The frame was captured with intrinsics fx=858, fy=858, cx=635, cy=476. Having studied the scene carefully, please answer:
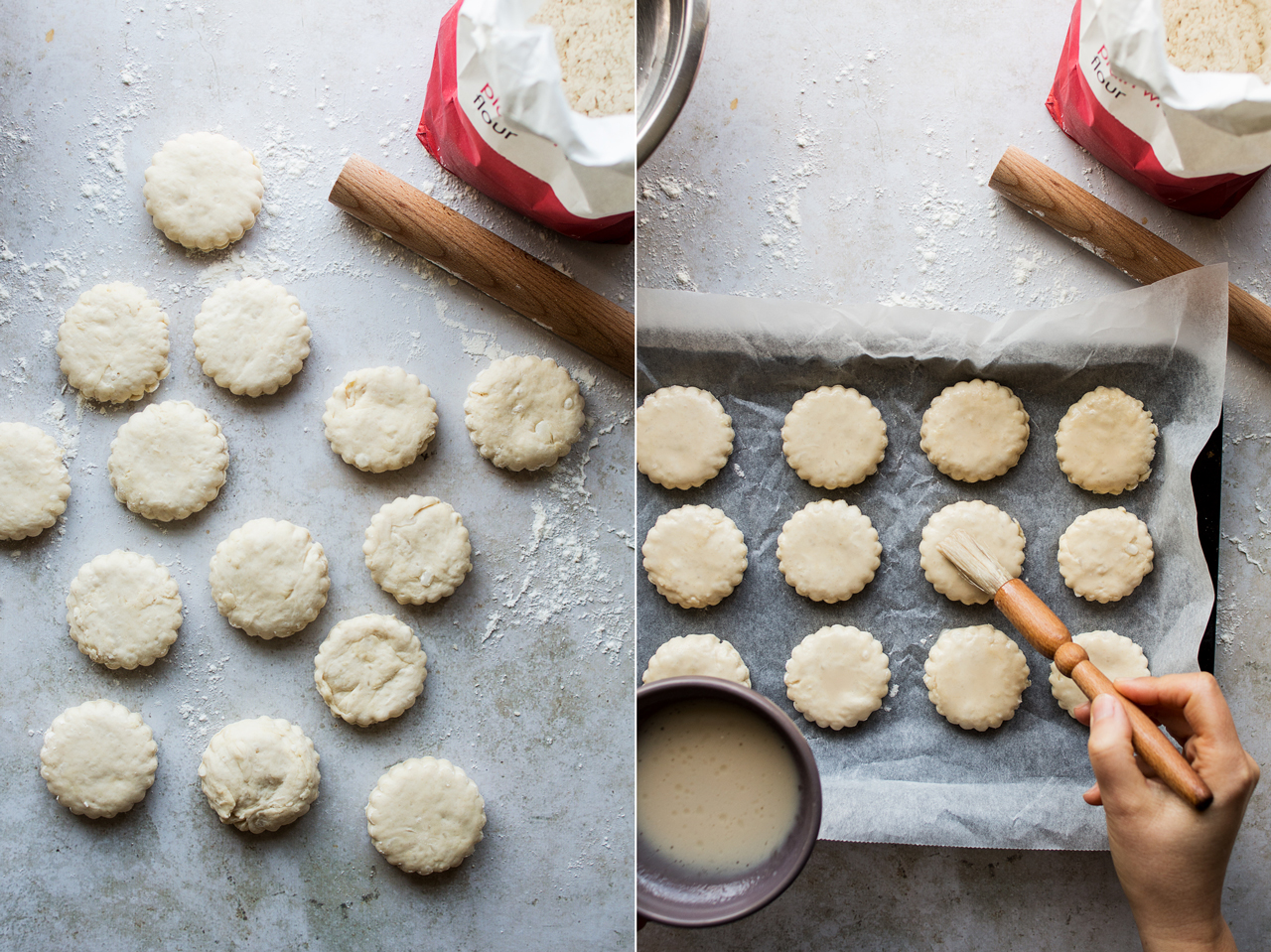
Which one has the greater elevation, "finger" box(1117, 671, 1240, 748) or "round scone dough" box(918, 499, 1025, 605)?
"finger" box(1117, 671, 1240, 748)

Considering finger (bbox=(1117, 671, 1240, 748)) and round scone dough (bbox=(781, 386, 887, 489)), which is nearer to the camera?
finger (bbox=(1117, 671, 1240, 748))

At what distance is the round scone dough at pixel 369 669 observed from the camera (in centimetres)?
111

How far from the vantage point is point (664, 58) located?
950mm

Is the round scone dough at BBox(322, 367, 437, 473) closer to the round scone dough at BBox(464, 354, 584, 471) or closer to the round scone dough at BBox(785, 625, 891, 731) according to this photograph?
the round scone dough at BBox(464, 354, 584, 471)

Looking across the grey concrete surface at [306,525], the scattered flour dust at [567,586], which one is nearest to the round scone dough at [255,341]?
the grey concrete surface at [306,525]

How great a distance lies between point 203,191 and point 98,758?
720 mm

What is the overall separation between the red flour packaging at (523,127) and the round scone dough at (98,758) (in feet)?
2.75

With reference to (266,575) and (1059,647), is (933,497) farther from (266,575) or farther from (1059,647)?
(266,575)

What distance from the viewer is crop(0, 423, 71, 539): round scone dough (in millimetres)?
1048

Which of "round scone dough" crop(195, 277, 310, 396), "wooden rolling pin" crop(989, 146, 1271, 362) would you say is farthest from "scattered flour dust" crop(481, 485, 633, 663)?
"wooden rolling pin" crop(989, 146, 1271, 362)

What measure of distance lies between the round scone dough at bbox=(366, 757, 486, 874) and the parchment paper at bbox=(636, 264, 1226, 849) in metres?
0.28

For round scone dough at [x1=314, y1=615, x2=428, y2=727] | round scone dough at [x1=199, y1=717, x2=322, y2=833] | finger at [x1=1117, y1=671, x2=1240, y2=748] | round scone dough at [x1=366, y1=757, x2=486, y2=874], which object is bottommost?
round scone dough at [x1=366, y1=757, x2=486, y2=874]

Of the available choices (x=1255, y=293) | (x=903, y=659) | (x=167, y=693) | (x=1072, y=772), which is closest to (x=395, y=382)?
(x=167, y=693)

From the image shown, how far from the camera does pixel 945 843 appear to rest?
1133 mm
